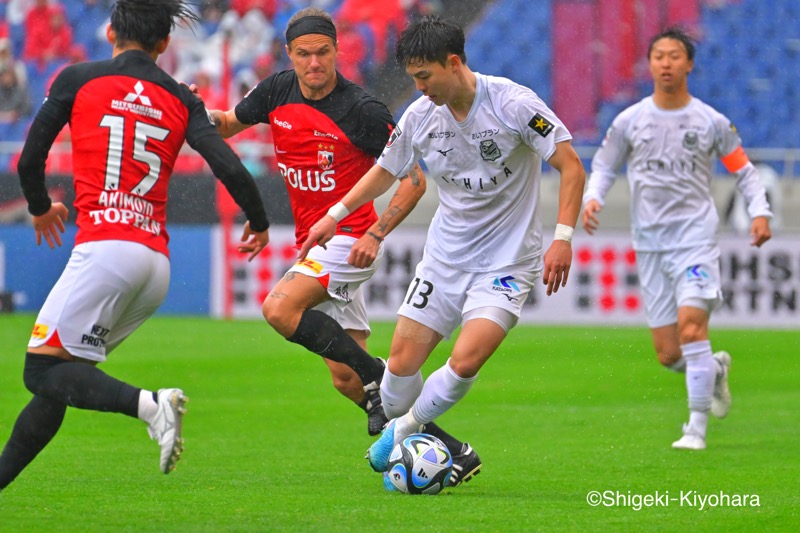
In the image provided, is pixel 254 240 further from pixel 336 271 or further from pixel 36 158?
pixel 336 271

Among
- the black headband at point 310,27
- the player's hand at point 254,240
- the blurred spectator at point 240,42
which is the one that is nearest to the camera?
the player's hand at point 254,240

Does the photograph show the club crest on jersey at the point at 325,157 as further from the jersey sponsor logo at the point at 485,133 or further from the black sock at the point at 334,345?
the jersey sponsor logo at the point at 485,133

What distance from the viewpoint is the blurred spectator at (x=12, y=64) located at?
18.8 m

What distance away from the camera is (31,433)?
5.35 metres

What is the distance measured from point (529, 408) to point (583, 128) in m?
9.28

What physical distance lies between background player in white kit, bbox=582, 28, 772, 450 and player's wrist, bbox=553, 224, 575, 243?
230cm

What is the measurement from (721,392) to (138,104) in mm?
4954

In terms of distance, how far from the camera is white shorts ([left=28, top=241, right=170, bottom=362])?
5.11 m

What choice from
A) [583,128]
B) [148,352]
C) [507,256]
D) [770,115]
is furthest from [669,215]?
[770,115]

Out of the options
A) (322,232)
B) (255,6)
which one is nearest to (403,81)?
(255,6)

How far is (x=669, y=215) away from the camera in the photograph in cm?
845

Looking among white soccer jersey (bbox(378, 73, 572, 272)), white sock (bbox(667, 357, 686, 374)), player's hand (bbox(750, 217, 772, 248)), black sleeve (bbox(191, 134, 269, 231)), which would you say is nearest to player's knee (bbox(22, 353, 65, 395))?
black sleeve (bbox(191, 134, 269, 231))

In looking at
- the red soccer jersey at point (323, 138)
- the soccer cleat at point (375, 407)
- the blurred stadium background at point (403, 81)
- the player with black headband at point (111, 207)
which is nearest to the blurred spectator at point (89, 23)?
the blurred stadium background at point (403, 81)

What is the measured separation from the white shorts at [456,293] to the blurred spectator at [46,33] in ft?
47.7
